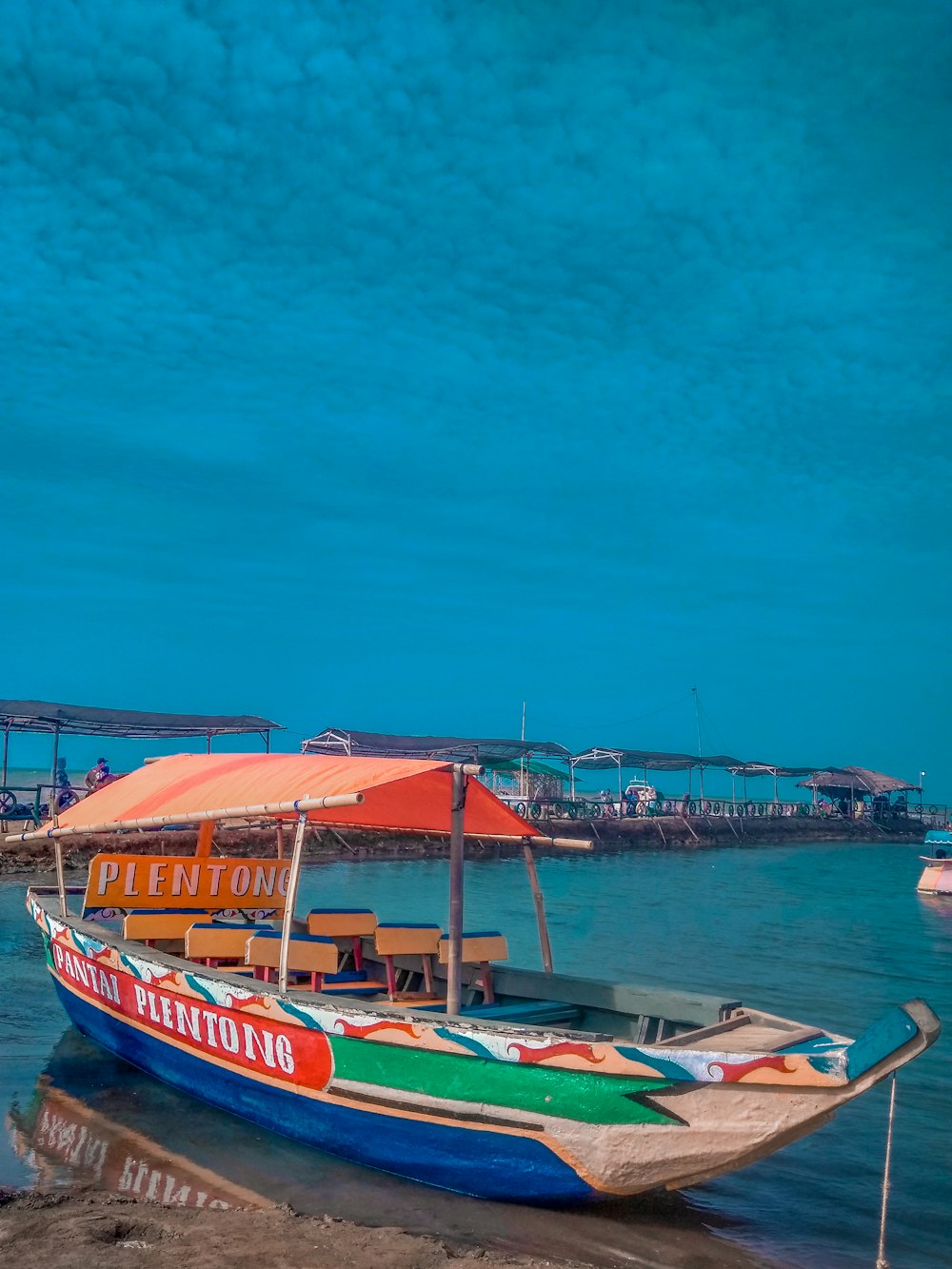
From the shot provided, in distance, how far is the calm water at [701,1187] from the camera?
5.71 meters

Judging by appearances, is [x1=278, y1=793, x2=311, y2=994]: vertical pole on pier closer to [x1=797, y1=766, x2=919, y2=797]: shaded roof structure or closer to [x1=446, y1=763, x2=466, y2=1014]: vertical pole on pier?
[x1=446, y1=763, x2=466, y2=1014]: vertical pole on pier

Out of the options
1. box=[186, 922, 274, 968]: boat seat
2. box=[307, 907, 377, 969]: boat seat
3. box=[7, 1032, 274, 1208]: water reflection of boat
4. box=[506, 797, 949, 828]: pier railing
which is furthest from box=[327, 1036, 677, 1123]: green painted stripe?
box=[506, 797, 949, 828]: pier railing

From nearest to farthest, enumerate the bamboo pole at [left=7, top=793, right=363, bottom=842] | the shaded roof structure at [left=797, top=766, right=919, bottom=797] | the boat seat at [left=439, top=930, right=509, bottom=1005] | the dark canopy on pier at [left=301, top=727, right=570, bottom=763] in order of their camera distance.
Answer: the bamboo pole at [left=7, top=793, right=363, bottom=842] < the boat seat at [left=439, top=930, right=509, bottom=1005] < the dark canopy on pier at [left=301, top=727, right=570, bottom=763] < the shaded roof structure at [left=797, top=766, right=919, bottom=797]

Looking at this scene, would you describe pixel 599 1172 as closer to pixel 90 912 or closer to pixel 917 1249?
pixel 917 1249

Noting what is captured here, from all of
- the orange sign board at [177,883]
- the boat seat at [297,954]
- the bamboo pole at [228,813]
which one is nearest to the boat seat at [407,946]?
the boat seat at [297,954]

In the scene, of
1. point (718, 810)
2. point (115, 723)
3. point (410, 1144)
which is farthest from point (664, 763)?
point (410, 1144)

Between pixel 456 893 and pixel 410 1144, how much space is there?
4.86 feet

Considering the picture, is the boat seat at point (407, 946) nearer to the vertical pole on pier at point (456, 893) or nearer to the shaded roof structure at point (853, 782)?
the vertical pole on pier at point (456, 893)

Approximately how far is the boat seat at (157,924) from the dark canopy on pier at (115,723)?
58.7 ft

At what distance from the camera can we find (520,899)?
23.7 meters

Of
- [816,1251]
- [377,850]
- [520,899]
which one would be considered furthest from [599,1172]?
[377,850]

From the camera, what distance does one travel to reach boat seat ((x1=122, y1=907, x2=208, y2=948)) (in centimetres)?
816

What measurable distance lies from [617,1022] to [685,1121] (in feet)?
6.05

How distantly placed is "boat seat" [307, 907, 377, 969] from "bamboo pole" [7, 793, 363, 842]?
1599 mm
